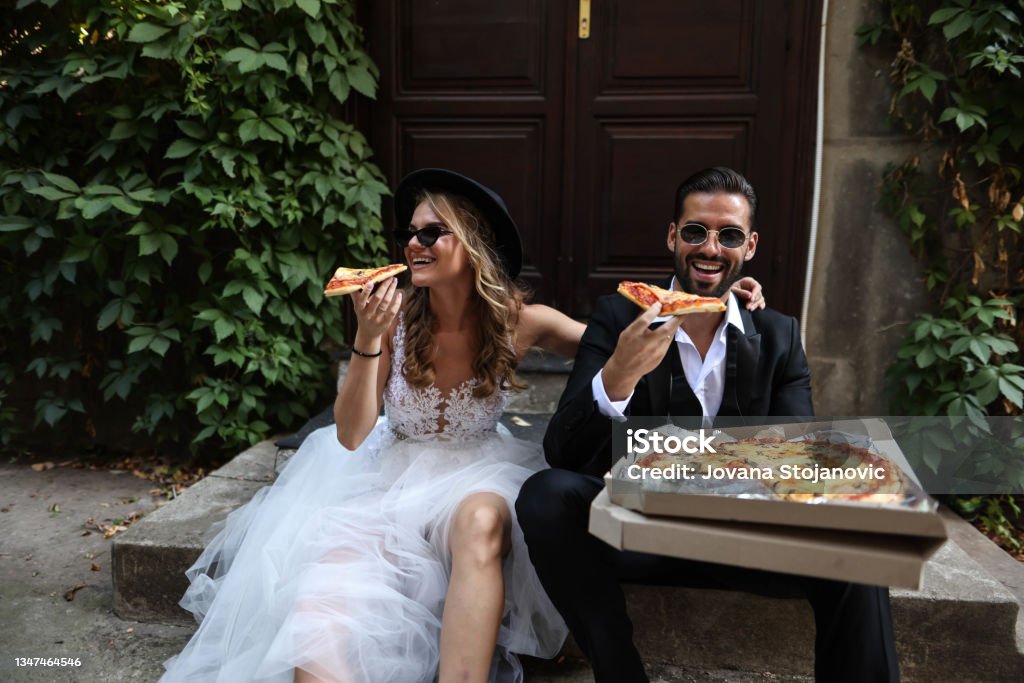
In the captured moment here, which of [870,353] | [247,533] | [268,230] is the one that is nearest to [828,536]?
[247,533]

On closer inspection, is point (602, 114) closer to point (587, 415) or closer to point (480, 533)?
point (587, 415)

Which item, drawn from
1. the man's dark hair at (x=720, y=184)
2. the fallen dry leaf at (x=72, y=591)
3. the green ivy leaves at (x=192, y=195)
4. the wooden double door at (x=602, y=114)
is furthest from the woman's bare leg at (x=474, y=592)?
the wooden double door at (x=602, y=114)

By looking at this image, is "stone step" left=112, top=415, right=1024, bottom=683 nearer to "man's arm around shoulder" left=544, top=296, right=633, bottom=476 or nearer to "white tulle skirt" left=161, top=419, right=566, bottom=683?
"white tulle skirt" left=161, top=419, right=566, bottom=683

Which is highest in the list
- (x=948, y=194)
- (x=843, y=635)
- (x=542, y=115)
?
(x=542, y=115)

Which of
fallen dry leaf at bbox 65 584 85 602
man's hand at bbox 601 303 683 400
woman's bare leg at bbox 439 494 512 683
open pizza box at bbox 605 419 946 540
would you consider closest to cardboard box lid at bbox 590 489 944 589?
open pizza box at bbox 605 419 946 540

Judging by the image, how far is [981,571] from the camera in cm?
252

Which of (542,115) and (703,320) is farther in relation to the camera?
(542,115)

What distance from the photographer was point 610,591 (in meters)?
2.03

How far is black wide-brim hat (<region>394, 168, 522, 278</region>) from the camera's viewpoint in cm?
253

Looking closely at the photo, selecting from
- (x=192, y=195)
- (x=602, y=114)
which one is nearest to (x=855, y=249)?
(x=602, y=114)

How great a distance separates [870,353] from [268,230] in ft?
10.2

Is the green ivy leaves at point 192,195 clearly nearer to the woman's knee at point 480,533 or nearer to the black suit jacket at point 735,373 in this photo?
the black suit jacket at point 735,373

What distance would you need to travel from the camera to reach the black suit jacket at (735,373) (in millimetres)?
2344

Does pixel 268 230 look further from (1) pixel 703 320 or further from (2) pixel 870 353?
(2) pixel 870 353
